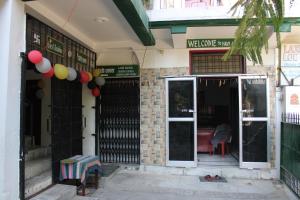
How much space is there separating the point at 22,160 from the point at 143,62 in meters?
3.73

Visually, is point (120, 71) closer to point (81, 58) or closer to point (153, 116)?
point (81, 58)

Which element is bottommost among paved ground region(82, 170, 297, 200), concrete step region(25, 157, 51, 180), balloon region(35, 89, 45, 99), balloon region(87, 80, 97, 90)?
paved ground region(82, 170, 297, 200)

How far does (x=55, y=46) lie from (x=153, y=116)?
277 cm

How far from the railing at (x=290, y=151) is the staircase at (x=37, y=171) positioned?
4.28 metres

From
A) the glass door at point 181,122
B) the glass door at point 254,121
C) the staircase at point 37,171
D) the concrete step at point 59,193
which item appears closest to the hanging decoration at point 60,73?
the staircase at point 37,171

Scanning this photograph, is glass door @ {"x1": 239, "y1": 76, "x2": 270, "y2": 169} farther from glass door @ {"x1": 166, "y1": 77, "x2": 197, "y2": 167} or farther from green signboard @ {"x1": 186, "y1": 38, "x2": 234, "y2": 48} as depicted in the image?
glass door @ {"x1": 166, "y1": 77, "x2": 197, "y2": 167}

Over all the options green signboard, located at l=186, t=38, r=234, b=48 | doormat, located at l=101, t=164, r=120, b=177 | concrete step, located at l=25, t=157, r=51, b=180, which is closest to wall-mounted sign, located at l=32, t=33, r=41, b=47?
concrete step, located at l=25, t=157, r=51, b=180

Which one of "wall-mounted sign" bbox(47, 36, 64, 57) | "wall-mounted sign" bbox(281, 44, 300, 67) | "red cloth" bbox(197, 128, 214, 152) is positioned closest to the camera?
"wall-mounted sign" bbox(47, 36, 64, 57)

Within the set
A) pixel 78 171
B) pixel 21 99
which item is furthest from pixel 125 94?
pixel 21 99

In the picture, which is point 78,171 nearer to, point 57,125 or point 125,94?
point 57,125

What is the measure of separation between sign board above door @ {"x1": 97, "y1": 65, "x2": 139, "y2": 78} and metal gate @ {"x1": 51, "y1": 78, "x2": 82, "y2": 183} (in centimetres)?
70

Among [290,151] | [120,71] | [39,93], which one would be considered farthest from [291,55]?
[39,93]

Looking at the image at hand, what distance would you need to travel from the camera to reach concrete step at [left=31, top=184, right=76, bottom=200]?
472cm

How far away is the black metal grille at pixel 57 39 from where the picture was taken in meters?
4.45
